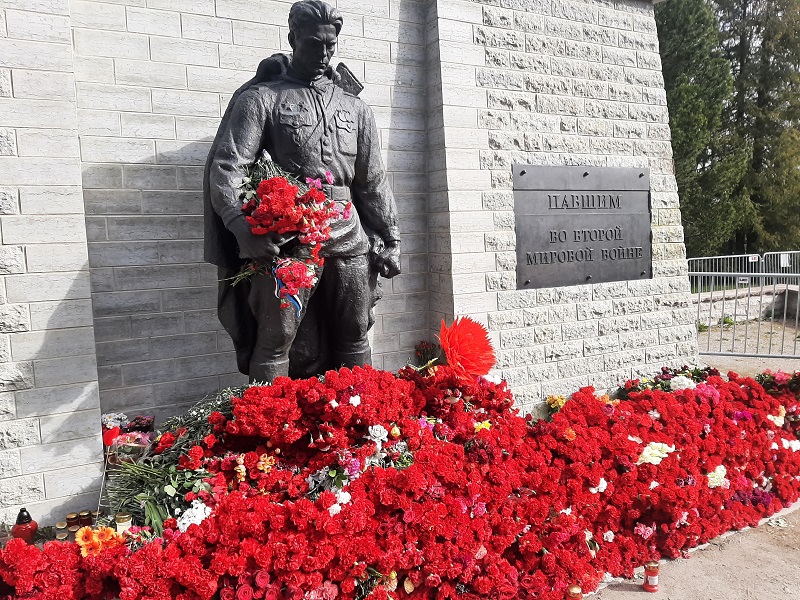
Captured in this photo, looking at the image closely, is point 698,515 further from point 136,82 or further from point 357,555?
point 136,82

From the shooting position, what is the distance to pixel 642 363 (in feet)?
17.1

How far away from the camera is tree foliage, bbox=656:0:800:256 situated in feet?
48.3

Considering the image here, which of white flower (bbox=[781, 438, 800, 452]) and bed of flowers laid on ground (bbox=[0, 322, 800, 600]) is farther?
white flower (bbox=[781, 438, 800, 452])

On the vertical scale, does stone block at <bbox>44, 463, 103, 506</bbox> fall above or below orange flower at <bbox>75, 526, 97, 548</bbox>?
below

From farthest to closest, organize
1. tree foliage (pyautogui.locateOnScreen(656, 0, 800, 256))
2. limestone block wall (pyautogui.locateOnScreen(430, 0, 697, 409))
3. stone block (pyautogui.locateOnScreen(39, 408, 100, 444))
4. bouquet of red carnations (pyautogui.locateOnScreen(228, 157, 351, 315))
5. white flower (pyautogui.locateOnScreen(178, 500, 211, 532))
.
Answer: tree foliage (pyautogui.locateOnScreen(656, 0, 800, 256)), limestone block wall (pyautogui.locateOnScreen(430, 0, 697, 409)), stone block (pyautogui.locateOnScreen(39, 408, 100, 444)), bouquet of red carnations (pyautogui.locateOnScreen(228, 157, 351, 315)), white flower (pyautogui.locateOnScreen(178, 500, 211, 532))

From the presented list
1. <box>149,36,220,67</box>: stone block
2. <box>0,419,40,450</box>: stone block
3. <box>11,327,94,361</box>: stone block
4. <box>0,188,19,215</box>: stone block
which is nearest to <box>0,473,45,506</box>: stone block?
<box>0,419,40,450</box>: stone block

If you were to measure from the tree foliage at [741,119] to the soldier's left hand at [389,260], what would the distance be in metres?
13.6

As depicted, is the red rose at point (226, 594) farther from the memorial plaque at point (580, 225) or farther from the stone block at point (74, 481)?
the memorial plaque at point (580, 225)

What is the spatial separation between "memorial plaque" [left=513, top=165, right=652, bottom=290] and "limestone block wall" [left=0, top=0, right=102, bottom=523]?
2990 mm

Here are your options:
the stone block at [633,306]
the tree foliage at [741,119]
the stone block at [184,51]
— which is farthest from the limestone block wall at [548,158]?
the tree foliage at [741,119]

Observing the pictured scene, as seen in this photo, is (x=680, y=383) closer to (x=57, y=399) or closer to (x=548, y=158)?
(x=548, y=158)

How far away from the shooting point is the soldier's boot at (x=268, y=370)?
9.62 feet

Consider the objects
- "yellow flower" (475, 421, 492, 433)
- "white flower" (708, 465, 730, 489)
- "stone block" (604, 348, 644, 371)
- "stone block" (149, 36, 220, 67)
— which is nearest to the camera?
"yellow flower" (475, 421, 492, 433)

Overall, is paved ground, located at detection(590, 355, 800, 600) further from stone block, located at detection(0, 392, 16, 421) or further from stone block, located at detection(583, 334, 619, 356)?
stone block, located at detection(0, 392, 16, 421)
